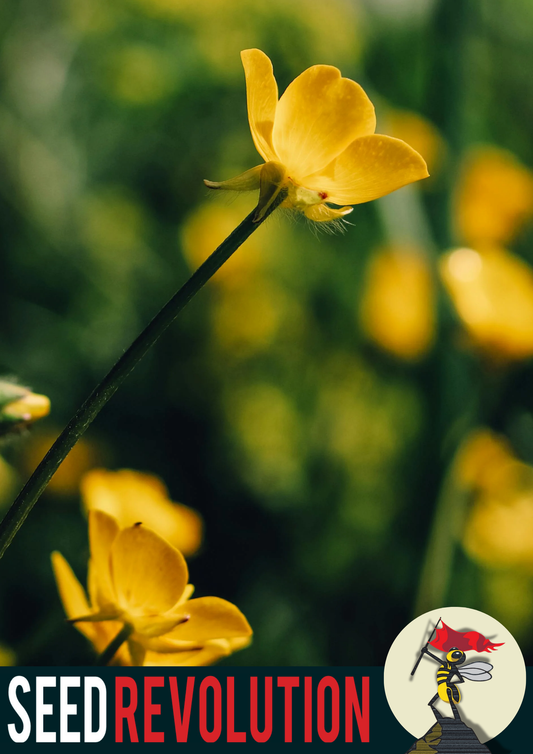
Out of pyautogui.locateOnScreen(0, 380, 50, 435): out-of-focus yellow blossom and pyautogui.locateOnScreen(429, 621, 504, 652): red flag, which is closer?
pyautogui.locateOnScreen(0, 380, 50, 435): out-of-focus yellow blossom

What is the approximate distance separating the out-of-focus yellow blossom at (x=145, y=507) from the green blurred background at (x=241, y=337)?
35 cm

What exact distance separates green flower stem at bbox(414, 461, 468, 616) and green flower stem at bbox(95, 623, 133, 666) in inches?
25.2

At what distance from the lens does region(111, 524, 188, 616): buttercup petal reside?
0.39 meters

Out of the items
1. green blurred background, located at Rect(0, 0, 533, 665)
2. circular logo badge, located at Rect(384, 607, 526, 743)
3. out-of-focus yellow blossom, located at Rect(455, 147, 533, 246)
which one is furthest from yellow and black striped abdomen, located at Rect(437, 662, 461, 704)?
out-of-focus yellow blossom, located at Rect(455, 147, 533, 246)

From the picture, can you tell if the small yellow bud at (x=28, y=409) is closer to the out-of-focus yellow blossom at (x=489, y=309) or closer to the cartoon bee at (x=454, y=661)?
the cartoon bee at (x=454, y=661)

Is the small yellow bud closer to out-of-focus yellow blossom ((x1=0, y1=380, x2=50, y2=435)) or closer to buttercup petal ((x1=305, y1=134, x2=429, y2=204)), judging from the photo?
out-of-focus yellow blossom ((x1=0, y1=380, x2=50, y2=435))

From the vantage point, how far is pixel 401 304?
1231 millimetres

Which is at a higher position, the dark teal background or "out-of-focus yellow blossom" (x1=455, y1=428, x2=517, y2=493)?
"out-of-focus yellow blossom" (x1=455, y1=428, x2=517, y2=493)

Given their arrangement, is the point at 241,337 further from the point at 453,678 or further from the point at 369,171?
the point at 369,171

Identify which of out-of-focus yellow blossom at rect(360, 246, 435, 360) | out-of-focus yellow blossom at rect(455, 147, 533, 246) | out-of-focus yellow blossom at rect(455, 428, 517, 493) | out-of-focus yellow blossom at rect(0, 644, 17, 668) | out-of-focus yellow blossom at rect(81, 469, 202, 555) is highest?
out-of-focus yellow blossom at rect(455, 147, 533, 246)

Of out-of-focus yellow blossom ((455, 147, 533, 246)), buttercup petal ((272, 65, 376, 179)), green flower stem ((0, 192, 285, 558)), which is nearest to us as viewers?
green flower stem ((0, 192, 285, 558))

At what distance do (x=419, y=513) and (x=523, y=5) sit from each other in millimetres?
1387

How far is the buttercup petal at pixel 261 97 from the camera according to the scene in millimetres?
364

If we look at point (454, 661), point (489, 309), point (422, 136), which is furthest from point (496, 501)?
point (422, 136)
